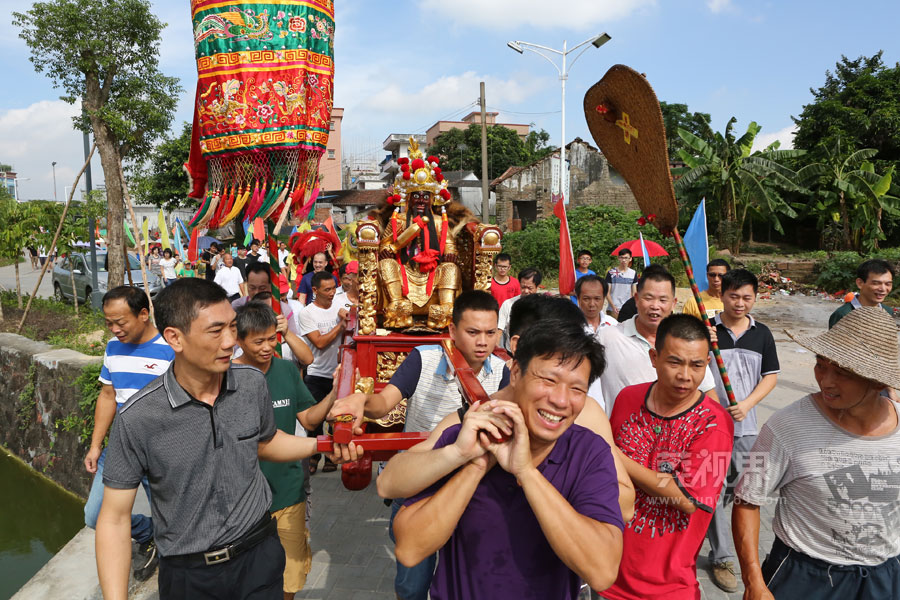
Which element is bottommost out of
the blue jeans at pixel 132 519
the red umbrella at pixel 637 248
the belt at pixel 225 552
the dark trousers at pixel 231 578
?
the blue jeans at pixel 132 519

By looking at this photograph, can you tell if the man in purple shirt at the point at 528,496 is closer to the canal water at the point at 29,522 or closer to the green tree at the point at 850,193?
the canal water at the point at 29,522

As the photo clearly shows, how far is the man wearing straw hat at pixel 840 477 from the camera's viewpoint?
6.02 ft

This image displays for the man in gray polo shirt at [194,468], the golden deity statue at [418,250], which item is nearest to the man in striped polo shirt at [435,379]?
the man in gray polo shirt at [194,468]

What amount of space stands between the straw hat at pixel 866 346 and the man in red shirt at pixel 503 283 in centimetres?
439

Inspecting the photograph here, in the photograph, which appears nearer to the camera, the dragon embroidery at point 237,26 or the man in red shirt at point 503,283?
the dragon embroidery at point 237,26

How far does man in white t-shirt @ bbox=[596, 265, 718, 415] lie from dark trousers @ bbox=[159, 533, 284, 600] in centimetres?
180

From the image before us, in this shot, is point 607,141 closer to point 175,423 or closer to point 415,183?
point 415,183

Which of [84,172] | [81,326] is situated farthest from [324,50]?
[81,326]

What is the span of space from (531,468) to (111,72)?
34.0 ft

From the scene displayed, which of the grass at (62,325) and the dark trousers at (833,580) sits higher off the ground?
the dark trousers at (833,580)

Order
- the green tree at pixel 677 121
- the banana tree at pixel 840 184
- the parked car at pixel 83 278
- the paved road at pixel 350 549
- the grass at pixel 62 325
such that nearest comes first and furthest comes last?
the paved road at pixel 350 549
the grass at pixel 62 325
the parked car at pixel 83 278
the banana tree at pixel 840 184
the green tree at pixel 677 121

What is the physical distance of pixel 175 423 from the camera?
189 centimetres

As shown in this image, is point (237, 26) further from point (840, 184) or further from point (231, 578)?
point (840, 184)

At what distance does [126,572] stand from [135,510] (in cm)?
255
